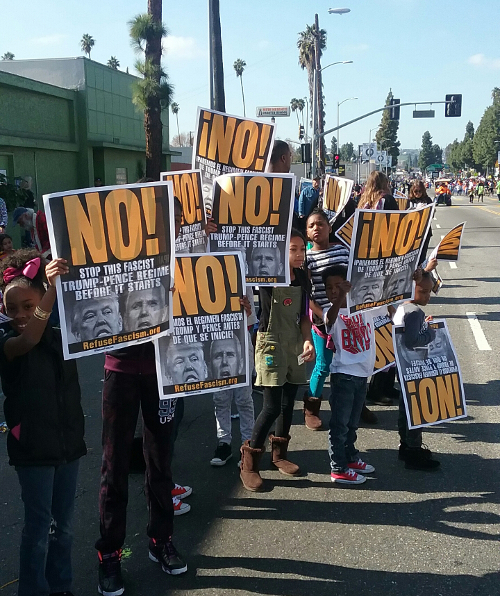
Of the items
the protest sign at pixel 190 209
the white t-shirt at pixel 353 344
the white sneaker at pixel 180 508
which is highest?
the protest sign at pixel 190 209

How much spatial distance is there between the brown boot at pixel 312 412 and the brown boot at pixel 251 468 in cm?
109

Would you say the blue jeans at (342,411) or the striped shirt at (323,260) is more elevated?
the striped shirt at (323,260)

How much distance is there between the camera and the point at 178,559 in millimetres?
3369

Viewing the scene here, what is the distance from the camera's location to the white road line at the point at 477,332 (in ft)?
26.4

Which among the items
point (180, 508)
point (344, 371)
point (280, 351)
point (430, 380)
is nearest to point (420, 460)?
point (430, 380)

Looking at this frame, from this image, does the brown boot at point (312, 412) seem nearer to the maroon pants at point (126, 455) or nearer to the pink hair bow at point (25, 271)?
the maroon pants at point (126, 455)

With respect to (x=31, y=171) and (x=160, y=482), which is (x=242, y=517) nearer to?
(x=160, y=482)

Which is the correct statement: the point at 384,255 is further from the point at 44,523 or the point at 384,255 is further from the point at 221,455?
the point at 44,523

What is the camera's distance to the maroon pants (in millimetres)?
3250

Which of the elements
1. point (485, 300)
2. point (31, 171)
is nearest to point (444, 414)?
point (485, 300)

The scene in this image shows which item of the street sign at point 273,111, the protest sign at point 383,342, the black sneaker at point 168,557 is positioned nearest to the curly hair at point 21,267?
the black sneaker at point 168,557

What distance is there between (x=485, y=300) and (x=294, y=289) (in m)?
7.48

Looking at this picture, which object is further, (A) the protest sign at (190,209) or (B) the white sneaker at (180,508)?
(A) the protest sign at (190,209)

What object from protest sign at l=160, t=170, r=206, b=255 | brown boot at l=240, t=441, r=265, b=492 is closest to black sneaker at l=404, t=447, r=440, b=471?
brown boot at l=240, t=441, r=265, b=492
